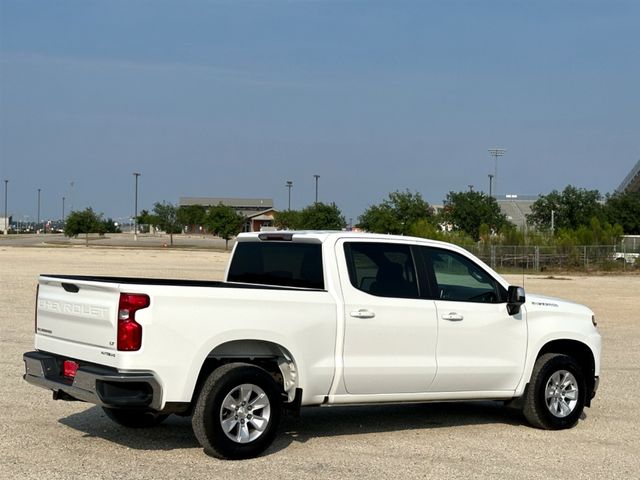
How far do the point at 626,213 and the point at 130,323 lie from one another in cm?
9097

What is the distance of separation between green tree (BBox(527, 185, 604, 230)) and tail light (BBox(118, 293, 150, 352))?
87664 mm

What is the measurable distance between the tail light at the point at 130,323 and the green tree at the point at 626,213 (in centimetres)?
8899

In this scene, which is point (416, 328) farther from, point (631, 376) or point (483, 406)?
point (631, 376)

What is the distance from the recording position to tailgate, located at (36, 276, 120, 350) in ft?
25.2

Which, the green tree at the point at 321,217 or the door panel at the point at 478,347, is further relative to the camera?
the green tree at the point at 321,217

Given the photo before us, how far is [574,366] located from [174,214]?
135 meters

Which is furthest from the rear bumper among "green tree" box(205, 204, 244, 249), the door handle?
"green tree" box(205, 204, 244, 249)

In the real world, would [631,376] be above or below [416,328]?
below

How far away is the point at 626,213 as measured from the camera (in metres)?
93.1

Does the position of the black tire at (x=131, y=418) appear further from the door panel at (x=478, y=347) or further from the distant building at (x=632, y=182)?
the distant building at (x=632, y=182)

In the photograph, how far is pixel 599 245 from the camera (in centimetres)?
5941

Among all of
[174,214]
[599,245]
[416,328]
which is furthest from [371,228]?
[416,328]

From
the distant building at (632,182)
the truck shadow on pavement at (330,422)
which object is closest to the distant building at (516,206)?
the distant building at (632,182)

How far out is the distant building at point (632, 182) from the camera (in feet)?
321
